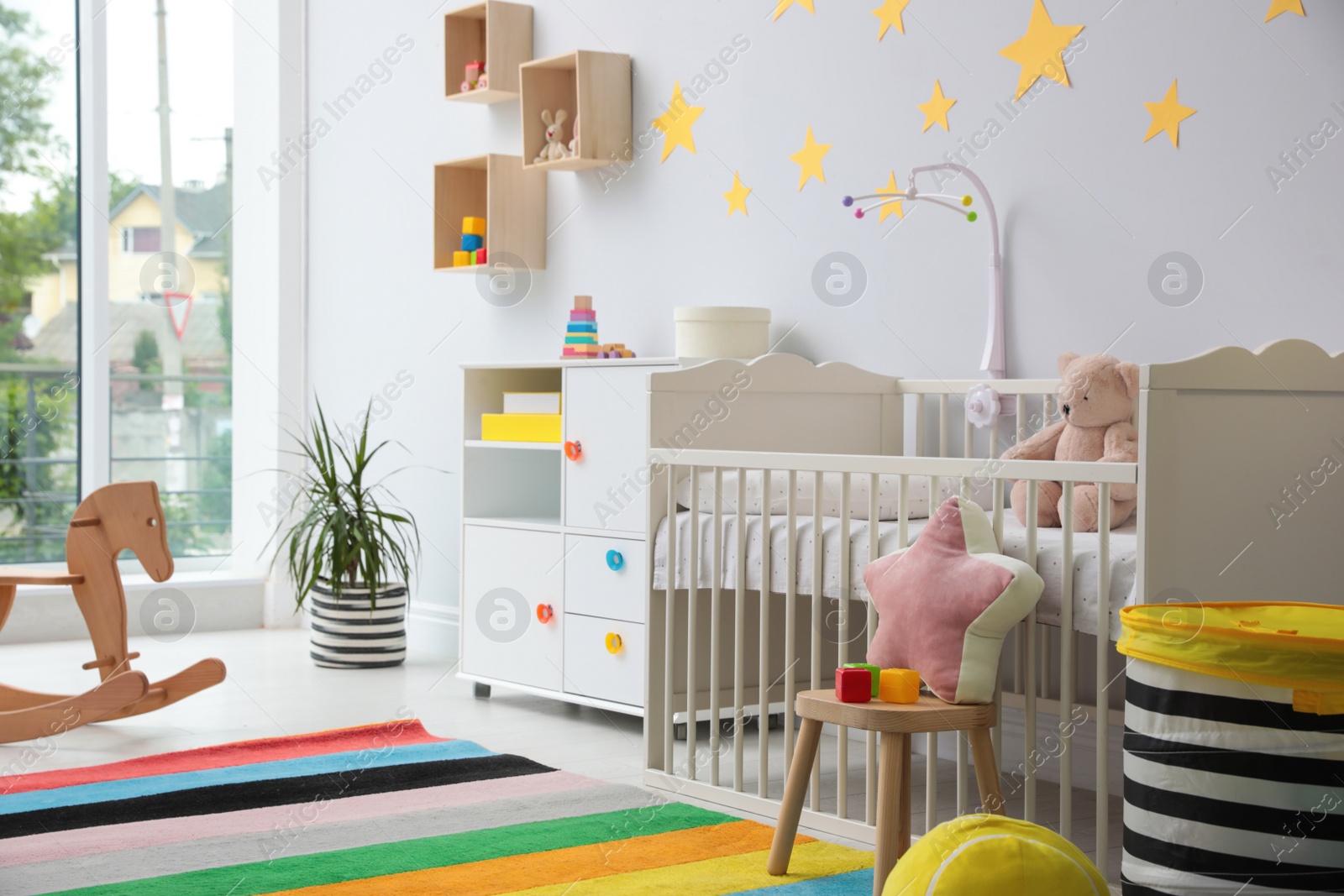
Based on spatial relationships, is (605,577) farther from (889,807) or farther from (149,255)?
(149,255)

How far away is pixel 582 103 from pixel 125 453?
2181 mm

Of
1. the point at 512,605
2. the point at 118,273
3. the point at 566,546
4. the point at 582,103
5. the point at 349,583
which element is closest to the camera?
the point at 566,546

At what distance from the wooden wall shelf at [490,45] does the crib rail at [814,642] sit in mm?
1625

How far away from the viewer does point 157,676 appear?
11.8ft

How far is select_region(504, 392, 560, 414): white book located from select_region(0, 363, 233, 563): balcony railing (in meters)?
1.63

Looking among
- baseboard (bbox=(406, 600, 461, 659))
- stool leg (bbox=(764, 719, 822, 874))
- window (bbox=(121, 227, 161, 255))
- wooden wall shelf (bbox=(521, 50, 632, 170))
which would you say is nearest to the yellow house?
window (bbox=(121, 227, 161, 255))

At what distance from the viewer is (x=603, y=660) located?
120 inches

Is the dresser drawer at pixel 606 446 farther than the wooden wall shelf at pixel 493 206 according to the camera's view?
No

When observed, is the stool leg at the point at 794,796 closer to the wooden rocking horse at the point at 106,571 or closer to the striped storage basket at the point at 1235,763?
the striped storage basket at the point at 1235,763

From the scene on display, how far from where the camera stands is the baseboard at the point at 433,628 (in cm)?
413

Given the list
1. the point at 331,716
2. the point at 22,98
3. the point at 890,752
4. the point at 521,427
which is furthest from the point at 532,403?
the point at 22,98

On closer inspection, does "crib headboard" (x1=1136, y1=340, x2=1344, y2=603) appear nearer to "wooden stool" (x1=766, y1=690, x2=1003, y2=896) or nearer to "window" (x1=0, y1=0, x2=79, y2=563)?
"wooden stool" (x1=766, y1=690, x2=1003, y2=896)

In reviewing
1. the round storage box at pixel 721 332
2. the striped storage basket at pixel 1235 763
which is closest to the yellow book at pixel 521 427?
the round storage box at pixel 721 332

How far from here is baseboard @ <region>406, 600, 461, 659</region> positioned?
4129 mm
